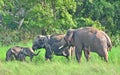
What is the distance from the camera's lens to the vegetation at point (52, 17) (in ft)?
73.5

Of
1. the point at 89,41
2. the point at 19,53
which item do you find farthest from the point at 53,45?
the point at 89,41

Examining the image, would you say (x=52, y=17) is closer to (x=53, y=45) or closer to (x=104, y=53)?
(x=53, y=45)

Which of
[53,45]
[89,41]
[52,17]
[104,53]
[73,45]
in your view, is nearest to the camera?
[104,53]

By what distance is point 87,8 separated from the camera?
83.5 ft

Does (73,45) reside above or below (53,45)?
above

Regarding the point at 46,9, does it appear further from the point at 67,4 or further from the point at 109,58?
the point at 109,58

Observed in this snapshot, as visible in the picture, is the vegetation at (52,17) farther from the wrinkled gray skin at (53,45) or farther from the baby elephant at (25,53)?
the baby elephant at (25,53)

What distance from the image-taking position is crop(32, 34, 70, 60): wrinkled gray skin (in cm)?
1468

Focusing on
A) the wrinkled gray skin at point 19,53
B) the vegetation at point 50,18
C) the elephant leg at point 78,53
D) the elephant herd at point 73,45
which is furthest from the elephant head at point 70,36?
the vegetation at point 50,18

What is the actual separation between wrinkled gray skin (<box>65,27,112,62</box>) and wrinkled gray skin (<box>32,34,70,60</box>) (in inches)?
27.7

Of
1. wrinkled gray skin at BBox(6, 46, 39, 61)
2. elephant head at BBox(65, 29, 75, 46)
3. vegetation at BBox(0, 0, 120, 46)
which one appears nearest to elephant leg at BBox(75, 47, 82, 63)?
elephant head at BBox(65, 29, 75, 46)

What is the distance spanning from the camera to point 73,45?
46.6ft

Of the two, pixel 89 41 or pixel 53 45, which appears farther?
pixel 53 45

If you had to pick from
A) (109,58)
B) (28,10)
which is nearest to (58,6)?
(28,10)
